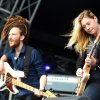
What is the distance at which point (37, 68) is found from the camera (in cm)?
470

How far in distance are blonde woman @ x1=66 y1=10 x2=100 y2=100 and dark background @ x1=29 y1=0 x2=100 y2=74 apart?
605 centimetres

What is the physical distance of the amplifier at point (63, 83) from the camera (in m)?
6.21

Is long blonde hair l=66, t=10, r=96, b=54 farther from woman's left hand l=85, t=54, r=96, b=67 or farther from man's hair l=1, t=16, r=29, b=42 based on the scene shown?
man's hair l=1, t=16, r=29, b=42

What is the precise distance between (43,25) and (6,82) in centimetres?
675

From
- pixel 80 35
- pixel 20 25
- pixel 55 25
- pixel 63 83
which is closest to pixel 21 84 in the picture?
pixel 20 25

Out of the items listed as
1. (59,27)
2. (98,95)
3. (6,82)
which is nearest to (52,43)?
(59,27)

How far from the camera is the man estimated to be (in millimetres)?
4648

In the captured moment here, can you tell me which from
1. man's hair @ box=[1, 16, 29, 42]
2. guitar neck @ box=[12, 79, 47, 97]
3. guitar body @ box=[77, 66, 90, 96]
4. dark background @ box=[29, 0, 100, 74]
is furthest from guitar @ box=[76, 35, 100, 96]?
dark background @ box=[29, 0, 100, 74]

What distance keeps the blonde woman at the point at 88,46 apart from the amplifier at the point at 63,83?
186cm

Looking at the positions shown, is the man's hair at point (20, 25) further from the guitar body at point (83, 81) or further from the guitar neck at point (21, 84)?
the guitar body at point (83, 81)

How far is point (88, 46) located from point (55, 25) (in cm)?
725

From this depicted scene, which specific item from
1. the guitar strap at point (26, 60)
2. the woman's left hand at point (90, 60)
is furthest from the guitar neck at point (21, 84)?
the woman's left hand at point (90, 60)

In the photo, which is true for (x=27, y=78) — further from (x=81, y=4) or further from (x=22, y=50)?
(x=81, y=4)

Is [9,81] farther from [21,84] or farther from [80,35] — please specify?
[80,35]
